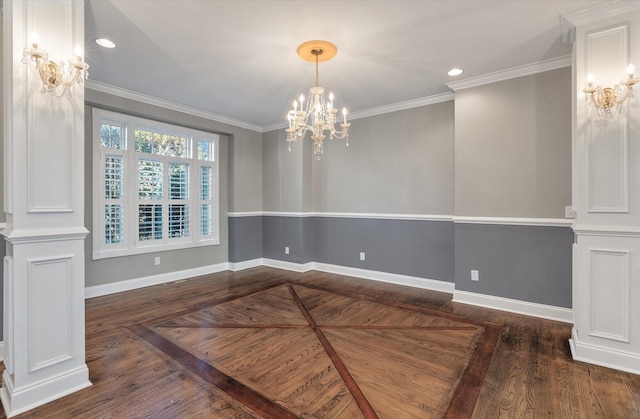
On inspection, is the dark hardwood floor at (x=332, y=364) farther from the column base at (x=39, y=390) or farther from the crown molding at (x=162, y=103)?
the crown molding at (x=162, y=103)

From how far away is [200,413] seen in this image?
1841mm

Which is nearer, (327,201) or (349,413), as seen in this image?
(349,413)

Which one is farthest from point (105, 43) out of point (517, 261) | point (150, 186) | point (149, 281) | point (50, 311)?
point (517, 261)

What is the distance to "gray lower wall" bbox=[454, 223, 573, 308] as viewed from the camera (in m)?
3.25

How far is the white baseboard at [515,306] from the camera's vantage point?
323 cm


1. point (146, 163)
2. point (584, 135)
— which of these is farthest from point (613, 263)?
point (146, 163)

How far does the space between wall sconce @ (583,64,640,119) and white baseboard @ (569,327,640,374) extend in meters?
1.79

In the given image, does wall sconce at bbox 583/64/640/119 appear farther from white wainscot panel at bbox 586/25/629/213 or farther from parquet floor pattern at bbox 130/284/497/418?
parquet floor pattern at bbox 130/284/497/418

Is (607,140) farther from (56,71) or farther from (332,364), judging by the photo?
(56,71)

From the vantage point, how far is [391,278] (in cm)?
477

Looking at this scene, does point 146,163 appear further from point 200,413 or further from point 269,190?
point 200,413

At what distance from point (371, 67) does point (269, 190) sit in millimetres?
3259

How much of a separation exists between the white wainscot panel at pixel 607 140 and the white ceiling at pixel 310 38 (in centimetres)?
33

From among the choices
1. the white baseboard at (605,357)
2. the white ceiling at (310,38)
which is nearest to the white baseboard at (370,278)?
the white baseboard at (605,357)
